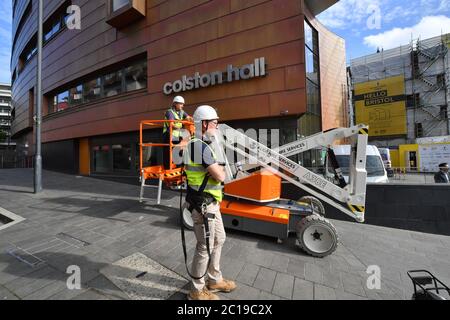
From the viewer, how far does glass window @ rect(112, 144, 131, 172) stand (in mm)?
11770

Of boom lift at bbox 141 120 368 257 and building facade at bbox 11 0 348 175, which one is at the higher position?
building facade at bbox 11 0 348 175

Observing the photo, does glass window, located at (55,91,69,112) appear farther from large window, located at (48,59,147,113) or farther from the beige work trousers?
the beige work trousers

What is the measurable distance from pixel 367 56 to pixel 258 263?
43.4 metres

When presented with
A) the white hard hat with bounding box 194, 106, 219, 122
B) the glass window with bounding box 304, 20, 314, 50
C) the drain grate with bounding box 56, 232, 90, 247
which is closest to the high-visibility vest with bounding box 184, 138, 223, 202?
the white hard hat with bounding box 194, 106, 219, 122

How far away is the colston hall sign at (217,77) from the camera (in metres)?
7.82

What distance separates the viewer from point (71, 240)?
4188 mm

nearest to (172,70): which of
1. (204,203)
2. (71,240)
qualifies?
(71,240)

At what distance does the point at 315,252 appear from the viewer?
3.70 m

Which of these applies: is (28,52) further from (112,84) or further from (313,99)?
(313,99)

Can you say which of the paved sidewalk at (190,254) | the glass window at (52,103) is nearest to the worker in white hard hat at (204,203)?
the paved sidewalk at (190,254)

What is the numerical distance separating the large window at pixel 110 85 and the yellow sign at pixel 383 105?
34503mm

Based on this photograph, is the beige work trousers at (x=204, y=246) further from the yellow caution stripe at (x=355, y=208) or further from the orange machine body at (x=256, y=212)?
the yellow caution stripe at (x=355, y=208)

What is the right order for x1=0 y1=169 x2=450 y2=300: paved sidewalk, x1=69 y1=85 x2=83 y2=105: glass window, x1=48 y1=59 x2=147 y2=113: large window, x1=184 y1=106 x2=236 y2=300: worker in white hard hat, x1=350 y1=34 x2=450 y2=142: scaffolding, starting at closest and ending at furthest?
x1=184 y1=106 x2=236 y2=300: worker in white hard hat, x1=0 y1=169 x2=450 y2=300: paved sidewalk, x1=48 y1=59 x2=147 y2=113: large window, x1=69 y1=85 x2=83 y2=105: glass window, x1=350 y1=34 x2=450 y2=142: scaffolding
